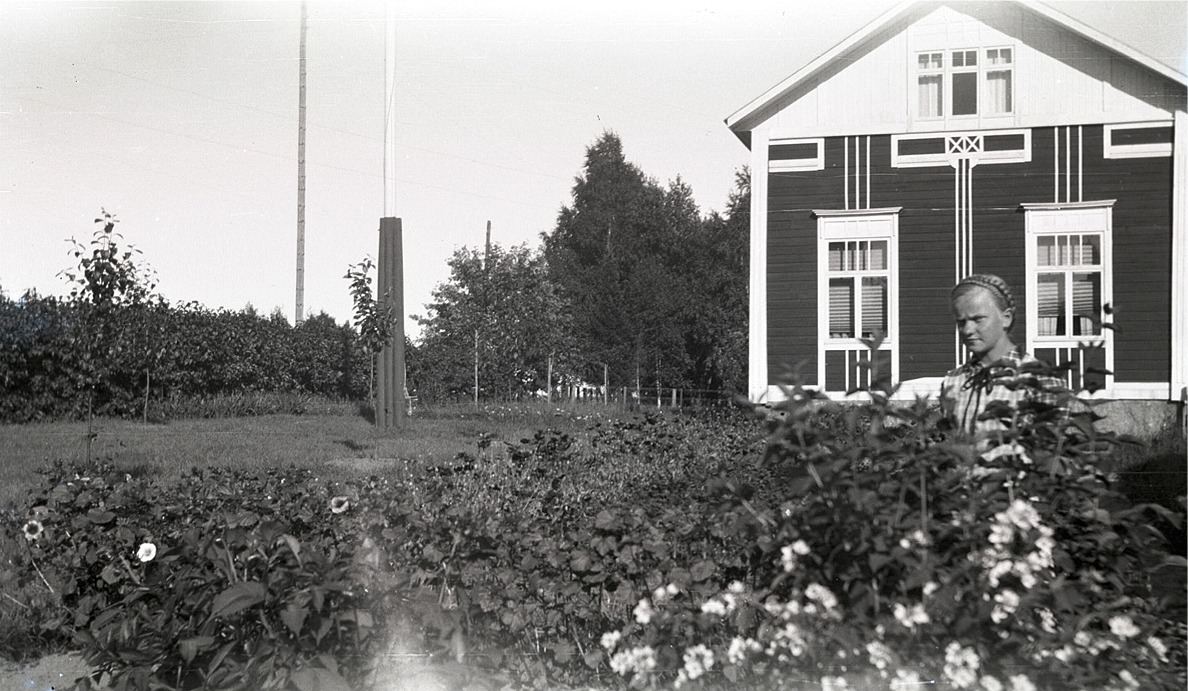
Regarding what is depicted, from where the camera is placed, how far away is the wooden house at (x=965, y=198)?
3145 millimetres

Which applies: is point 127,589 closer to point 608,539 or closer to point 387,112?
point 608,539

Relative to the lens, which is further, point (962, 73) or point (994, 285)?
point (962, 73)

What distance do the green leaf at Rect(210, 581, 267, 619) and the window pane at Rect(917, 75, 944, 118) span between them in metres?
2.87

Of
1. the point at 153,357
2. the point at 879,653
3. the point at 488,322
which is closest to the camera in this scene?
the point at 879,653

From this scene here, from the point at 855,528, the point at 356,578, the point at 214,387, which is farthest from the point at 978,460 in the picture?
the point at 214,387

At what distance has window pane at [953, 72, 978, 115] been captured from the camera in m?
3.25

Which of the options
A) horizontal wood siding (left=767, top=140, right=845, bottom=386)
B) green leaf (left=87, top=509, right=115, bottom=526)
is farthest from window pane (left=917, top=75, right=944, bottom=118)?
green leaf (left=87, top=509, right=115, bottom=526)

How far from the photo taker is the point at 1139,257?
315 centimetres

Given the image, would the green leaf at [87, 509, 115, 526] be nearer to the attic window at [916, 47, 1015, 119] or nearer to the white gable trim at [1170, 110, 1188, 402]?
the attic window at [916, 47, 1015, 119]

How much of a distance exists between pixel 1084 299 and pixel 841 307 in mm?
857

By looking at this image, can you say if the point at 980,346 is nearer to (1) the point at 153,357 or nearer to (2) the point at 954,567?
(2) the point at 954,567

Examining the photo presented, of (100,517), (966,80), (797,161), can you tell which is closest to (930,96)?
(966,80)

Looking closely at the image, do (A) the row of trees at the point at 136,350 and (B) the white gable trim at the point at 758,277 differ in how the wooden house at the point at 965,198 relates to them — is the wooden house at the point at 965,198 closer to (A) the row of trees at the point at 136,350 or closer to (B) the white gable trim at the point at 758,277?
(B) the white gable trim at the point at 758,277

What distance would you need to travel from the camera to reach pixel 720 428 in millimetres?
3516
